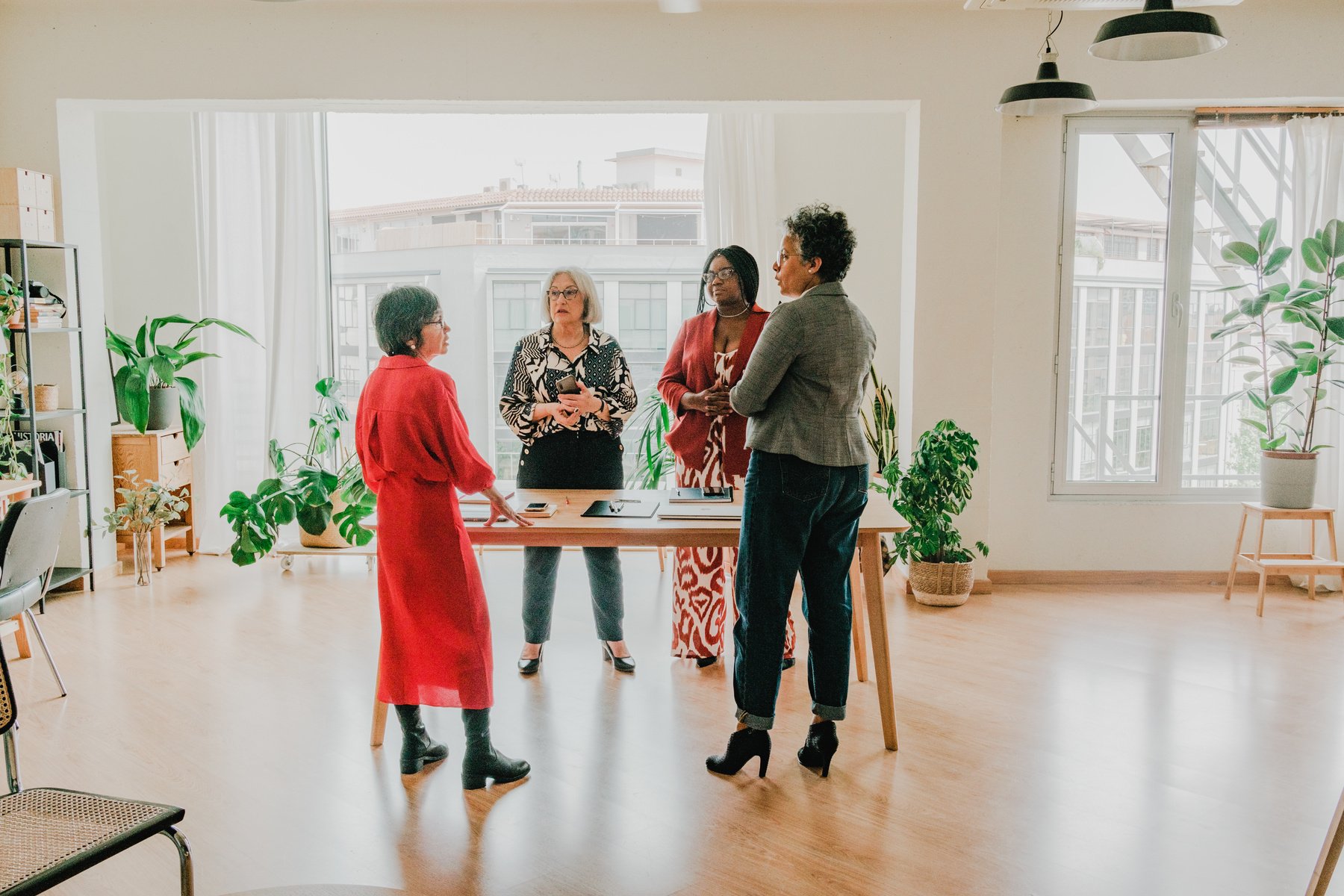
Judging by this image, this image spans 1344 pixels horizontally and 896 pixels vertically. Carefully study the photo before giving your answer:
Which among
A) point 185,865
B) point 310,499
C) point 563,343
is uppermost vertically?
point 563,343

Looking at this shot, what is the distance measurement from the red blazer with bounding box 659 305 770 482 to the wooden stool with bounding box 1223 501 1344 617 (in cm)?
282

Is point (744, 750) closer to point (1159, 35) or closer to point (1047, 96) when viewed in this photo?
point (1159, 35)

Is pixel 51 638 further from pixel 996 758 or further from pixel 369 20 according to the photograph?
pixel 996 758

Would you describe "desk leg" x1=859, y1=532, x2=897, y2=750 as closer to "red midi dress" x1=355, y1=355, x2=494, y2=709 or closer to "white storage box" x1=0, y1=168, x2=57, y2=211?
"red midi dress" x1=355, y1=355, x2=494, y2=709

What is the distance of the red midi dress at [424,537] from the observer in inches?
112

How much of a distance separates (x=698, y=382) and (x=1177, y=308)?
310cm

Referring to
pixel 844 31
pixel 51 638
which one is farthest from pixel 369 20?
pixel 51 638

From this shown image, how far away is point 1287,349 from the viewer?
16.9ft

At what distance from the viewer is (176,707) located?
12.3 feet

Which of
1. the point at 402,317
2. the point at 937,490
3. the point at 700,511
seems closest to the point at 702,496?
the point at 700,511

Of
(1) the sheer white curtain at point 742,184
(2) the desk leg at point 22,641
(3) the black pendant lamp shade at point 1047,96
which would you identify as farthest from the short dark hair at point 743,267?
(2) the desk leg at point 22,641

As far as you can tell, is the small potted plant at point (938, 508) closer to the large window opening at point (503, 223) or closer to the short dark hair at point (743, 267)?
the short dark hair at point (743, 267)

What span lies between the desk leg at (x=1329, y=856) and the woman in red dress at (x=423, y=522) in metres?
2.08

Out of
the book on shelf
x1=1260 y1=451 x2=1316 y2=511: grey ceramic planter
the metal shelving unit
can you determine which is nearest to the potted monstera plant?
x1=1260 y1=451 x2=1316 y2=511: grey ceramic planter
